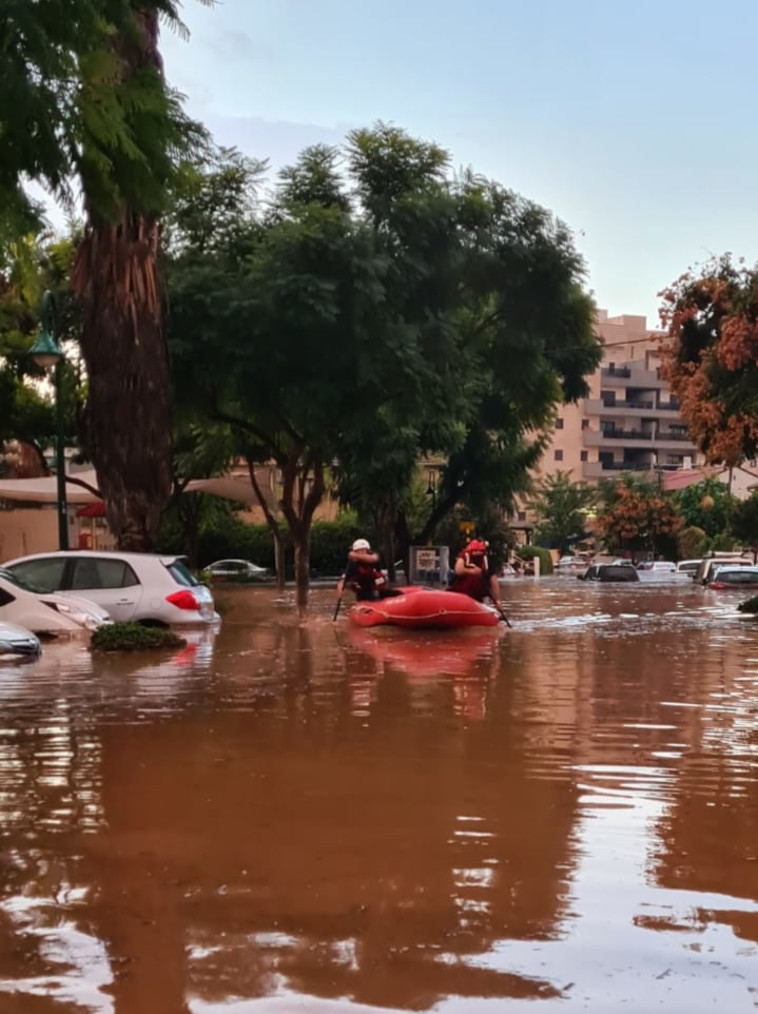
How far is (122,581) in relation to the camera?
17.2m

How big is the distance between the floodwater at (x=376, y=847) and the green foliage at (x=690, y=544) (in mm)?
63161

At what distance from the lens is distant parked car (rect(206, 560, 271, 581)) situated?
1796 inches

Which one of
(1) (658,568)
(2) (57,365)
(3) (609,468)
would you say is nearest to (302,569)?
(2) (57,365)

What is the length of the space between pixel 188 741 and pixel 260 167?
19573 millimetres

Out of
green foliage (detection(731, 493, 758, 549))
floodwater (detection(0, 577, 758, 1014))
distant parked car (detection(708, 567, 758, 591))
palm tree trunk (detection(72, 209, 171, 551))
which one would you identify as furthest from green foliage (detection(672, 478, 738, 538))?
floodwater (detection(0, 577, 758, 1014))

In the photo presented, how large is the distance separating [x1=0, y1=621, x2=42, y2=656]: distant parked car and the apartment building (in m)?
90.7

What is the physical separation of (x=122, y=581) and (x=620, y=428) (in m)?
93.0

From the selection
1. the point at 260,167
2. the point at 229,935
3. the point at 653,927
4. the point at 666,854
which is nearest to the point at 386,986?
the point at 229,935

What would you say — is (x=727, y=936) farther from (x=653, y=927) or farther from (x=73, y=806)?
(x=73, y=806)

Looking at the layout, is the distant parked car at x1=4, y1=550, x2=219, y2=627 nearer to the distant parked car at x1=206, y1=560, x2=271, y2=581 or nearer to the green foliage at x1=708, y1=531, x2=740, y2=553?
the distant parked car at x1=206, y1=560, x2=271, y2=581

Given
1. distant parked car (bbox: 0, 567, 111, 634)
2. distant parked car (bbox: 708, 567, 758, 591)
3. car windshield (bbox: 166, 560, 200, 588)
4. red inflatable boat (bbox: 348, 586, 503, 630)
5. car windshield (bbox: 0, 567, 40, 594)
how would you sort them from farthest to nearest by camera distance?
distant parked car (bbox: 708, 567, 758, 591)
red inflatable boat (bbox: 348, 586, 503, 630)
car windshield (bbox: 166, 560, 200, 588)
car windshield (bbox: 0, 567, 40, 594)
distant parked car (bbox: 0, 567, 111, 634)

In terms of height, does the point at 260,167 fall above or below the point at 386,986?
above

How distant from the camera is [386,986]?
4078 mm

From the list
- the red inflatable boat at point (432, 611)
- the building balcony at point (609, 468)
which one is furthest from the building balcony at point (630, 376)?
the red inflatable boat at point (432, 611)
